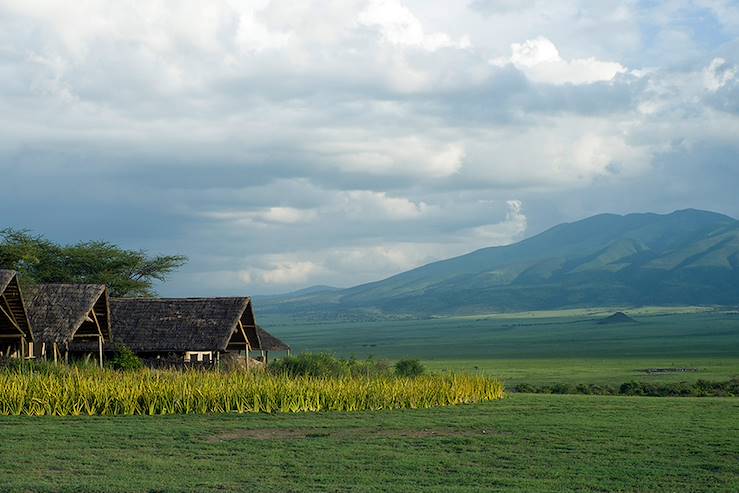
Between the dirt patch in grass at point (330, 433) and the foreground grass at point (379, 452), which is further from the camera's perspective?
the dirt patch in grass at point (330, 433)

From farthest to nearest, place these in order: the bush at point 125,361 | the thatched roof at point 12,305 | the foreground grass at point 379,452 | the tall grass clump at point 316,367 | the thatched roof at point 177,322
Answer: the thatched roof at point 177,322 < the bush at point 125,361 < the tall grass clump at point 316,367 < the thatched roof at point 12,305 < the foreground grass at point 379,452

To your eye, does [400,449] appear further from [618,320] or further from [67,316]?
[618,320]

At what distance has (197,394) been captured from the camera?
65.7 ft

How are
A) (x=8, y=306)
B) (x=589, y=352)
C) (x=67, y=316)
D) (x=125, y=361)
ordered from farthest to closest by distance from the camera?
(x=589, y=352), (x=67, y=316), (x=125, y=361), (x=8, y=306)

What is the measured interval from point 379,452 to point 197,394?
701 cm

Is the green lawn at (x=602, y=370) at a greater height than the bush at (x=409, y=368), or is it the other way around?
the bush at (x=409, y=368)

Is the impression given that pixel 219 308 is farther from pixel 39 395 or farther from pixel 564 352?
pixel 564 352

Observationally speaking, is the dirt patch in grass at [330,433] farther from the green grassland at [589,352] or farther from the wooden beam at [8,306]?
the green grassland at [589,352]

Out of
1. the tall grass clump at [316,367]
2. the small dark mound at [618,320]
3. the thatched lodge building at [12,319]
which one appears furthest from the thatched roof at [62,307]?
the small dark mound at [618,320]

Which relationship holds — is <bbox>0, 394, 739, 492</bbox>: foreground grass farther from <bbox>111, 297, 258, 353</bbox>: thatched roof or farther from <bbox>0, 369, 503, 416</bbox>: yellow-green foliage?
<bbox>111, 297, 258, 353</bbox>: thatched roof

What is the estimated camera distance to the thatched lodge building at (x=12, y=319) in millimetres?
24617

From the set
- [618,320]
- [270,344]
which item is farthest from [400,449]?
[618,320]

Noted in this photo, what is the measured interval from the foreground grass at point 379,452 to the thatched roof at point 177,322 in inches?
464

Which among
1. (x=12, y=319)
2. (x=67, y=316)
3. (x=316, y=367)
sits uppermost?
(x=67, y=316)
